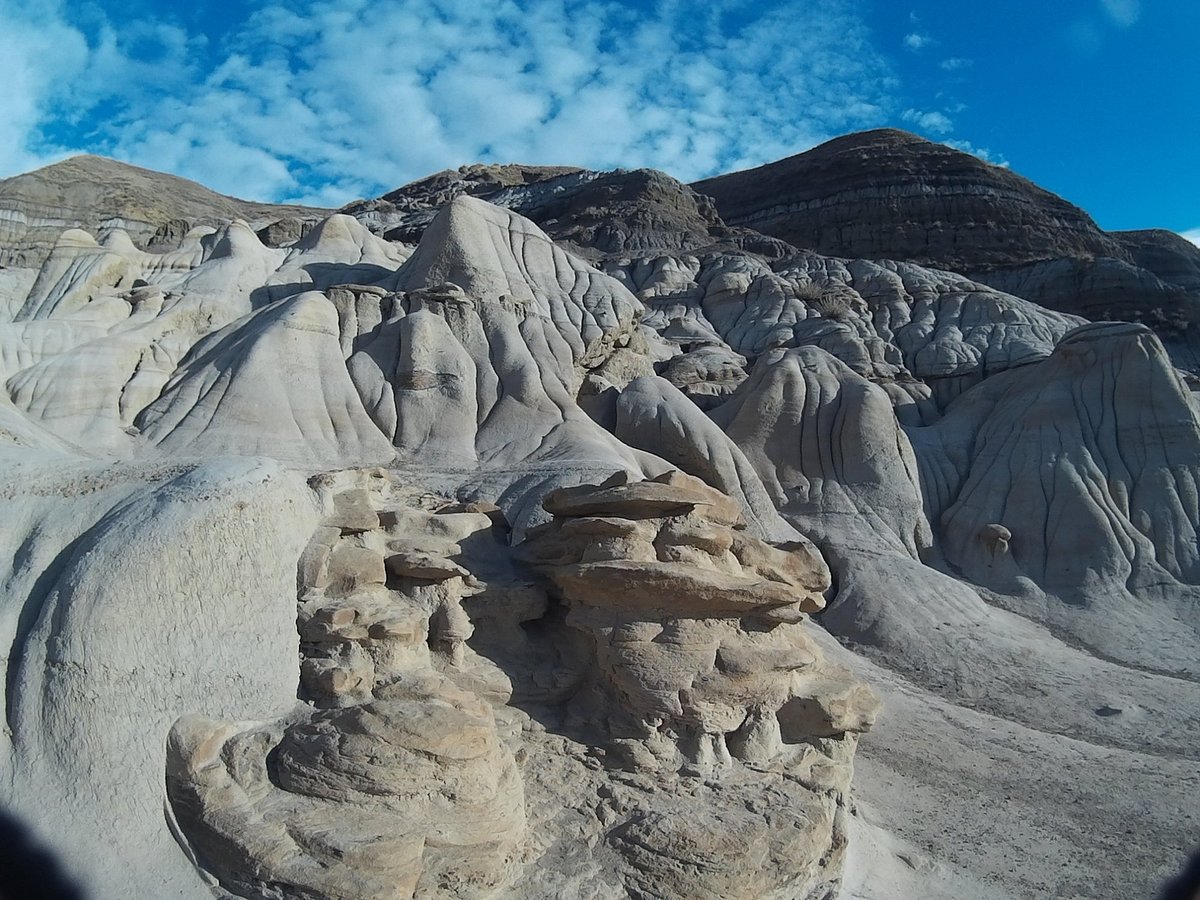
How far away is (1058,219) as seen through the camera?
45.0 meters

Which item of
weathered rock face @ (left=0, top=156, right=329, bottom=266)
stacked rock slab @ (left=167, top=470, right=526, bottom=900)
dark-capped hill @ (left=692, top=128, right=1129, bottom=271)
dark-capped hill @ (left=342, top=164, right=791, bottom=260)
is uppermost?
dark-capped hill @ (left=692, top=128, right=1129, bottom=271)

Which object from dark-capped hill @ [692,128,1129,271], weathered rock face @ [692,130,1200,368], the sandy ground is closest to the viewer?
the sandy ground

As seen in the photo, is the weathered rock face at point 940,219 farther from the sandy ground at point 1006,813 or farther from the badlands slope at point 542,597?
the sandy ground at point 1006,813

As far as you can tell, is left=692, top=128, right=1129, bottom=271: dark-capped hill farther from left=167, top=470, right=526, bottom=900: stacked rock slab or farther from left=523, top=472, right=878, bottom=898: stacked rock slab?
left=167, top=470, right=526, bottom=900: stacked rock slab

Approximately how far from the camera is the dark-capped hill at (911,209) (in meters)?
43.2

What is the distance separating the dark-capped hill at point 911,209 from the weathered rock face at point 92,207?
88.6 ft

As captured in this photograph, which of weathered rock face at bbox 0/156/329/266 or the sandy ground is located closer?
the sandy ground

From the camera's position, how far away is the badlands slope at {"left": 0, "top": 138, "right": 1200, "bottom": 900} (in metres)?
4.93

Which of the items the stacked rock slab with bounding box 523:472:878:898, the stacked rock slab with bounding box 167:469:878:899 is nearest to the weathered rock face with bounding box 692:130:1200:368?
the stacked rock slab with bounding box 523:472:878:898

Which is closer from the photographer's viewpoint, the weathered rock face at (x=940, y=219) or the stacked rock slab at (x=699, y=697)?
the stacked rock slab at (x=699, y=697)

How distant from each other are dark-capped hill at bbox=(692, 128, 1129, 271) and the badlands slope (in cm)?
2860

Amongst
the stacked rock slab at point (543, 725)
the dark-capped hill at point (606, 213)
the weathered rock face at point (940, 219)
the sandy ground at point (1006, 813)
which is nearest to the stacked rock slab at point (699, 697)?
the stacked rock slab at point (543, 725)

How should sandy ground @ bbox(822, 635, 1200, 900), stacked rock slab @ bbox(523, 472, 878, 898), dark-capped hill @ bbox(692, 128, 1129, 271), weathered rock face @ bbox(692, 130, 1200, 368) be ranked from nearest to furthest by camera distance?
stacked rock slab @ bbox(523, 472, 878, 898)
sandy ground @ bbox(822, 635, 1200, 900)
weathered rock face @ bbox(692, 130, 1200, 368)
dark-capped hill @ bbox(692, 128, 1129, 271)

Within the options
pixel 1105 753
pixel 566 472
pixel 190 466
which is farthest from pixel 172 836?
pixel 1105 753
